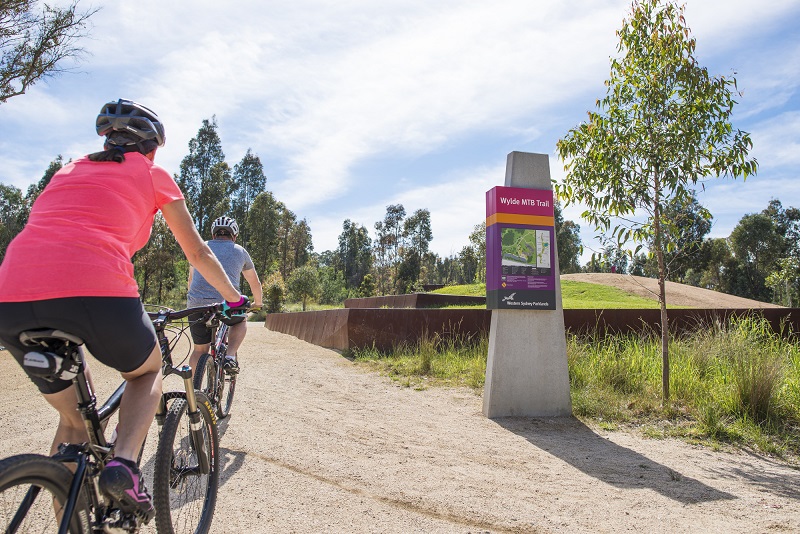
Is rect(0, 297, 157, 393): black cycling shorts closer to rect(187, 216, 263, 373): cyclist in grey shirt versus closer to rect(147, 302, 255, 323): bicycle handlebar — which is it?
rect(147, 302, 255, 323): bicycle handlebar

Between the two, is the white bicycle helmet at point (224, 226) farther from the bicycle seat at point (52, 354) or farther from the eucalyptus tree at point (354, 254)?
the eucalyptus tree at point (354, 254)

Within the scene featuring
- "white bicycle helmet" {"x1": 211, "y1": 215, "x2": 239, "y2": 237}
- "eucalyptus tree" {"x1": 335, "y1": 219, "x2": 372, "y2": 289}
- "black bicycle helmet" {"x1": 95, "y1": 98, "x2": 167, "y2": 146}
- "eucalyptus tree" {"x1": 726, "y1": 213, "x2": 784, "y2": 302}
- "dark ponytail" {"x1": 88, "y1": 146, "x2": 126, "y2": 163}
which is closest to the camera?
"dark ponytail" {"x1": 88, "y1": 146, "x2": 126, "y2": 163}

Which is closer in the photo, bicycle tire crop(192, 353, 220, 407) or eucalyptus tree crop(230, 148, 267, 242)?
bicycle tire crop(192, 353, 220, 407)

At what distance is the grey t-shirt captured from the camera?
5.07 meters

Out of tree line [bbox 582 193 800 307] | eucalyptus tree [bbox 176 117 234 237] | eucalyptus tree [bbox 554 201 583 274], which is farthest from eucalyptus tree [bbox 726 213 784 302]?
eucalyptus tree [bbox 176 117 234 237]

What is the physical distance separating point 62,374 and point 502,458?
3.95m

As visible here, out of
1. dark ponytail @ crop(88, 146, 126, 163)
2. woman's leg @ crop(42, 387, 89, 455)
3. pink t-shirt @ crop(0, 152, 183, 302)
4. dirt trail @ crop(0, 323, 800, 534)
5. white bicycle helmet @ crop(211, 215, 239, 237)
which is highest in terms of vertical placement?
white bicycle helmet @ crop(211, 215, 239, 237)

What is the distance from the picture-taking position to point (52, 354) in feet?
6.20

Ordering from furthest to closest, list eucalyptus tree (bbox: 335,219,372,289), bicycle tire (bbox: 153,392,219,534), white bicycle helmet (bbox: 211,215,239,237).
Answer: eucalyptus tree (bbox: 335,219,372,289), white bicycle helmet (bbox: 211,215,239,237), bicycle tire (bbox: 153,392,219,534)

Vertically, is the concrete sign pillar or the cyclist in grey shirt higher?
the cyclist in grey shirt

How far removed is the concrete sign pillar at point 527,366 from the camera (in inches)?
267

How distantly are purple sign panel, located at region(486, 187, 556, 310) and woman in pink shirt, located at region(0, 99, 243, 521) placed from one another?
508 centimetres

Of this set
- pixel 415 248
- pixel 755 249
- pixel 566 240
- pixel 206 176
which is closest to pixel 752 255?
pixel 755 249

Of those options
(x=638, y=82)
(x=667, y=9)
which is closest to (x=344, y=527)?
(x=638, y=82)
